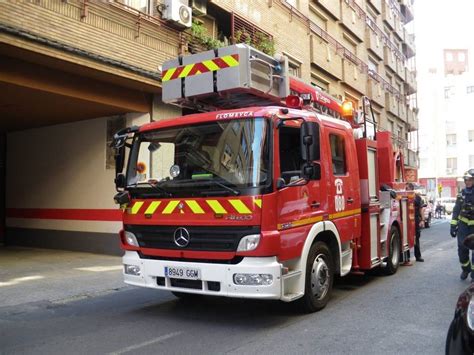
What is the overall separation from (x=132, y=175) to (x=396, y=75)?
107 feet

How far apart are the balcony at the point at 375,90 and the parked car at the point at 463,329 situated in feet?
83.0

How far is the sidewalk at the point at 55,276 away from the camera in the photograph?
25.7ft

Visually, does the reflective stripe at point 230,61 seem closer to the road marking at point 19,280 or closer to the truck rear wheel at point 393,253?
the truck rear wheel at point 393,253

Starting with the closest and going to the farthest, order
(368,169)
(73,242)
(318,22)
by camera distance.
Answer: (368,169), (73,242), (318,22)

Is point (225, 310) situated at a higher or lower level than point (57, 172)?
lower

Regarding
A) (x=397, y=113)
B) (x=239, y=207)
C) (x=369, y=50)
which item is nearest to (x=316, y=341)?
(x=239, y=207)

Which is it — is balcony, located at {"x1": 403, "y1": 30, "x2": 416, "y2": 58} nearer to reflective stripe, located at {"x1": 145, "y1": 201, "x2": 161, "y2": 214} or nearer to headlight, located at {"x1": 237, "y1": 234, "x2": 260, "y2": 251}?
reflective stripe, located at {"x1": 145, "y1": 201, "x2": 161, "y2": 214}

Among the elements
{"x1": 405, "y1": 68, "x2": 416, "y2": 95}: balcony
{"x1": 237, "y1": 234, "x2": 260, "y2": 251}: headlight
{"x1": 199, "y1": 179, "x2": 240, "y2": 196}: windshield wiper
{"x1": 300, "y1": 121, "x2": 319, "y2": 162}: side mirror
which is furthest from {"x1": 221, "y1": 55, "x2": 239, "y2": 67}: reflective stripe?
{"x1": 405, "y1": 68, "x2": 416, "y2": 95}: balcony

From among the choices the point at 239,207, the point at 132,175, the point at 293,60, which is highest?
the point at 293,60

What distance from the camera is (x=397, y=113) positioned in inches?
1339

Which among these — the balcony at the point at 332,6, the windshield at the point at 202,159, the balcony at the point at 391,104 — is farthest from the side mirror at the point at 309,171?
the balcony at the point at 391,104

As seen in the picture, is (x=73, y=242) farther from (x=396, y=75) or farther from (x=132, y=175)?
(x=396, y=75)

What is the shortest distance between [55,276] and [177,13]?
23.0ft

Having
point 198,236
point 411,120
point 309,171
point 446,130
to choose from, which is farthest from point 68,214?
point 446,130
